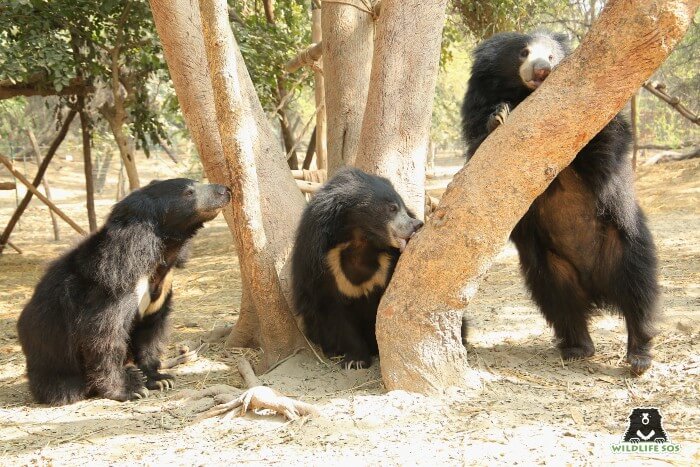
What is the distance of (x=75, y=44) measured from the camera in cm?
664

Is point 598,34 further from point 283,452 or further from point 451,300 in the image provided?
point 283,452

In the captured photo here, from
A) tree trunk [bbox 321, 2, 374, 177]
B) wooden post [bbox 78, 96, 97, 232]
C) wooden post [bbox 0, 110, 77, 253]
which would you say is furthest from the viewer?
wooden post [bbox 0, 110, 77, 253]

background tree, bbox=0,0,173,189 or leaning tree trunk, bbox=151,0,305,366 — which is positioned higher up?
background tree, bbox=0,0,173,189

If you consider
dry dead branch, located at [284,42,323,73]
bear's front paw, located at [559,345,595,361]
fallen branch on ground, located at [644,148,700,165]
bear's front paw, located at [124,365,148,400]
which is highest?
dry dead branch, located at [284,42,323,73]

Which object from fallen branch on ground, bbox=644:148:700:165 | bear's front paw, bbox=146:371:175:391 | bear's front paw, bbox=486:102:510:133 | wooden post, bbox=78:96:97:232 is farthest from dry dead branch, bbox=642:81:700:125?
bear's front paw, bbox=146:371:175:391

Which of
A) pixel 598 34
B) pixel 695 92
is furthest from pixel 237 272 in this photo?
pixel 695 92

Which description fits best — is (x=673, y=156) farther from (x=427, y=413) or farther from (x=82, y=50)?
(x=427, y=413)

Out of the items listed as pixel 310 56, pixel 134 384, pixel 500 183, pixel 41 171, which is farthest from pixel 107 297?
pixel 41 171

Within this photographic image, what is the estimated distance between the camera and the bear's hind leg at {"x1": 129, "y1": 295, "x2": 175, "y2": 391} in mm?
3693

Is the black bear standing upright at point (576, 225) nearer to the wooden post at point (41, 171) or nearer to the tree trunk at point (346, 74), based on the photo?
the tree trunk at point (346, 74)

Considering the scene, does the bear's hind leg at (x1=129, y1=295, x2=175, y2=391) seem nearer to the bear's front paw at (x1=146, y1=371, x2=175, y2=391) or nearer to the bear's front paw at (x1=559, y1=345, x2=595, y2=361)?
the bear's front paw at (x1=146, y1=371, x2=175, y2=391)

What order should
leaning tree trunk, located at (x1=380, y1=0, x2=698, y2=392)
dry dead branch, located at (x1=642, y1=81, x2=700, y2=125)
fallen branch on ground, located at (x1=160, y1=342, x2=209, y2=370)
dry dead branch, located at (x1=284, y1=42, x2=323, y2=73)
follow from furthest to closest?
dry dead branch, located at (x1=642, y1=81, x2=700, y2=125) → dry dead branch, located at (x1=284, y1=42, x2=323, y2=73) → fallen branch on ground, located at (x1=160, y1=342, x2=209, y2=370) → leaning tree trunk, located at (x1=380, y1=0, x2=698, y2=392)

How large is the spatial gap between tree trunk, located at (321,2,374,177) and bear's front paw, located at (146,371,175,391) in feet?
5.33

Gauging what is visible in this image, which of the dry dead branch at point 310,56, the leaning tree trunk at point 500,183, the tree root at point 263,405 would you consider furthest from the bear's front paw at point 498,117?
the dry dead branch at point 310,56
